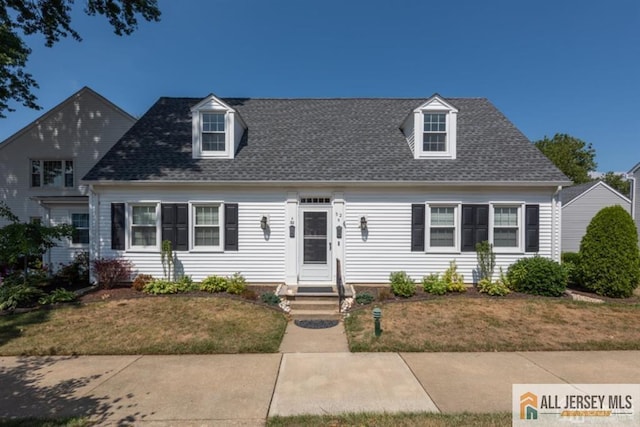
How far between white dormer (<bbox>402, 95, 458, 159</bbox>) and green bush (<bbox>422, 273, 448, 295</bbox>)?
401cm

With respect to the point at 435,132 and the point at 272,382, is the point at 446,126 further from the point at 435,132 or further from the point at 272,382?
the point at 272,382

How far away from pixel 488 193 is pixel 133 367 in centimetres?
987

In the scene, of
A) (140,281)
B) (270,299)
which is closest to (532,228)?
(270,299)

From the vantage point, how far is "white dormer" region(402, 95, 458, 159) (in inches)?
390

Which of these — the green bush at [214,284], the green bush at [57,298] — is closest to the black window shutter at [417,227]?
the green bush at [214,284]

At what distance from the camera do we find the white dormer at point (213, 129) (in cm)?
1004

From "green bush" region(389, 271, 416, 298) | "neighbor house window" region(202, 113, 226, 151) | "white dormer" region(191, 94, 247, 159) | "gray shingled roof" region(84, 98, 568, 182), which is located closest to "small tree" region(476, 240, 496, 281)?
"gray shingled roof" region(84, 98, 568, 182)

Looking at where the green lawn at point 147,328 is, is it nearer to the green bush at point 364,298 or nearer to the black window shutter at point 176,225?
the black window shutter at point 176,225

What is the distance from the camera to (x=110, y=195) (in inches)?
373

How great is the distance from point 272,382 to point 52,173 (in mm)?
17957

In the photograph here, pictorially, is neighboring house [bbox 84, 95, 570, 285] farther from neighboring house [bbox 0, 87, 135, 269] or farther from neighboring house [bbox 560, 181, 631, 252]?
neighboring house [bbox 560, 181, 631, 252]

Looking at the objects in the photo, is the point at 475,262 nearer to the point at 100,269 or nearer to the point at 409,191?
the point at 409,191

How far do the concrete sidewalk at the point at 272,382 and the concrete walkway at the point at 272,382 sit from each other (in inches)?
0.5

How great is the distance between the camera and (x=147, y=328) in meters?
6.29
